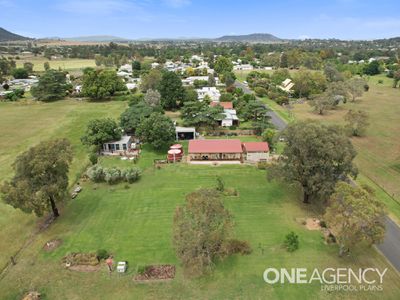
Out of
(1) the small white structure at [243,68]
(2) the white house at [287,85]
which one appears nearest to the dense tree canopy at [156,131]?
(2) the white house at [287,85]

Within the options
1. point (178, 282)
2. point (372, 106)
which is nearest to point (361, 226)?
point (178, 282)

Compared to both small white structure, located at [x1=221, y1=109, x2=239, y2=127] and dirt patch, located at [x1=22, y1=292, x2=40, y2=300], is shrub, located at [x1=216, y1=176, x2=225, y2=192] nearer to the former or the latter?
dirt patch, located at [x1=22, y1=292, x2=40, y2=300]

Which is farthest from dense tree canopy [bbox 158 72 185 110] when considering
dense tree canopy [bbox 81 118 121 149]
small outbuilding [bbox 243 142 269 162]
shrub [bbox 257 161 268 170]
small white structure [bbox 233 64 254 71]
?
small white structure [bbox 233 64 254 71]

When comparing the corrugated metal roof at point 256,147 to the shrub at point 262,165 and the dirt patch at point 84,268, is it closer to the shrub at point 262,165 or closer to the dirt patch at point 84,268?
the shrub at point 262,165

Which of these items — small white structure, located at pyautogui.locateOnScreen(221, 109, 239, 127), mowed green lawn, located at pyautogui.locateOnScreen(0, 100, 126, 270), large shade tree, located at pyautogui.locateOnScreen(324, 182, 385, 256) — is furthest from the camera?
small white structure, located at pyautogui.locateOnScreen(221, 109, 239, 127)

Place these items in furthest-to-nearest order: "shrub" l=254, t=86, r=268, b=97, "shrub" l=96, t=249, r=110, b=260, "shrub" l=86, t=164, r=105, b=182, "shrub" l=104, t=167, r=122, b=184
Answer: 1. "shrub" l=254, t=86, r=268, b=97
2. "shrub" l=86, t=164, r=105, b=182
3. "shrub" l=104, t=167, r=122, b=184
4. "shrub" l=96, t=249, r=110, b=260
